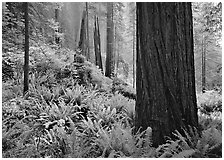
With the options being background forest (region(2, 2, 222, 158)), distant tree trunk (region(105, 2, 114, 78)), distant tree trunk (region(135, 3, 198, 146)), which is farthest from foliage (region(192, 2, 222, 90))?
distant tree trunk (region(135, 3, 198, 146))

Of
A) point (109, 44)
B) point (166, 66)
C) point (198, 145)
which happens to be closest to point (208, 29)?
point (109, 44)

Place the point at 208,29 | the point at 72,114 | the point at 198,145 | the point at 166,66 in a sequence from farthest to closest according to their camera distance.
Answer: the point at 208,29 < the point at 72,114 < the point at 166,66 < the point at 198,145

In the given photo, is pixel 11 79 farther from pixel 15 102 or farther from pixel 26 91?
pixel 15 102

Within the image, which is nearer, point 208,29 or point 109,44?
point 208,29

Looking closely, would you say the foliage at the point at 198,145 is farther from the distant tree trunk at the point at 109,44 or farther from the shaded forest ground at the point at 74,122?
the distant tree trunk at the point at 109,44

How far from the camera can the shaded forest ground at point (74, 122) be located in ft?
12.7

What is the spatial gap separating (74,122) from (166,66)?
292 centimetres

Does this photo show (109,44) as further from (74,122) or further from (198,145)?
(198,145)

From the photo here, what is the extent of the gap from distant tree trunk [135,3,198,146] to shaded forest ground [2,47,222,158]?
34cm

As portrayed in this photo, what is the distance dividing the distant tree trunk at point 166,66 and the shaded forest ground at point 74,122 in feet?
1.12

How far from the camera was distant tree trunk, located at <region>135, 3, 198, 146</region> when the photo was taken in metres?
4.05

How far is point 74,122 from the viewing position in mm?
5906

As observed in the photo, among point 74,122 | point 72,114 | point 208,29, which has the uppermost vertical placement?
point 208,29

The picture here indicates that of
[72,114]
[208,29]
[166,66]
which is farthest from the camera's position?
[208,29]
